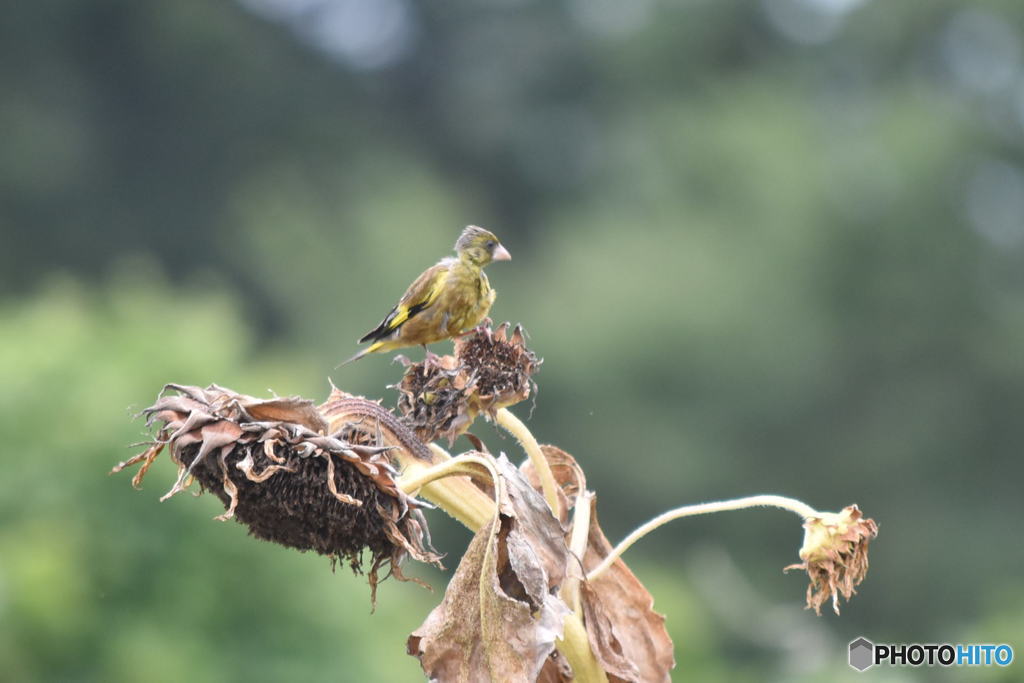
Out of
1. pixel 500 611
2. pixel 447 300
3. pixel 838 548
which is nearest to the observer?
pixel 500 611

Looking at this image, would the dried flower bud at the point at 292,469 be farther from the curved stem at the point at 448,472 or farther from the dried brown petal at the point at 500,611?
the dried brown petal at the point at 500,611

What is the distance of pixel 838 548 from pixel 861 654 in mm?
1880

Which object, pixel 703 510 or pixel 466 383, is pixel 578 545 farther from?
pixel 466 383

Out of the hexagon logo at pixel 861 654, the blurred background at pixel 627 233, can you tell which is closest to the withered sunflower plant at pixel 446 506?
the hexagon logo at pixel 861 654

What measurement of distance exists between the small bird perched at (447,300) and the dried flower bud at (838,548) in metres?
1.36

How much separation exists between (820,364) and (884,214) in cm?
378

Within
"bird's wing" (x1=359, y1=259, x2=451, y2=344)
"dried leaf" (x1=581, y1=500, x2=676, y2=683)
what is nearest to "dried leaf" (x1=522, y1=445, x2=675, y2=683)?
"dried leaf" (x1=581, y1=500, x2=676, y2=683)

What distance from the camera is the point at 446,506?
11.6 ft

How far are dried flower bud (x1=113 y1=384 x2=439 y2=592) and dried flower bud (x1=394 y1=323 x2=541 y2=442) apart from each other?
0.22 metres

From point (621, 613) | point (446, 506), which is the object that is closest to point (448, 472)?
point (446, 506)

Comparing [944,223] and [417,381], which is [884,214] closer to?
[944,223]

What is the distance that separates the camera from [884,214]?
34938 millimetres

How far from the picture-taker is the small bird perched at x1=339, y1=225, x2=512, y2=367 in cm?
461

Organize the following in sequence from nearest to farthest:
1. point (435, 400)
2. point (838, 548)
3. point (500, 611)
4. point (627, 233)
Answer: point (500, 611) → point (838, 548) → point (435, 400) → point (627, 233)
